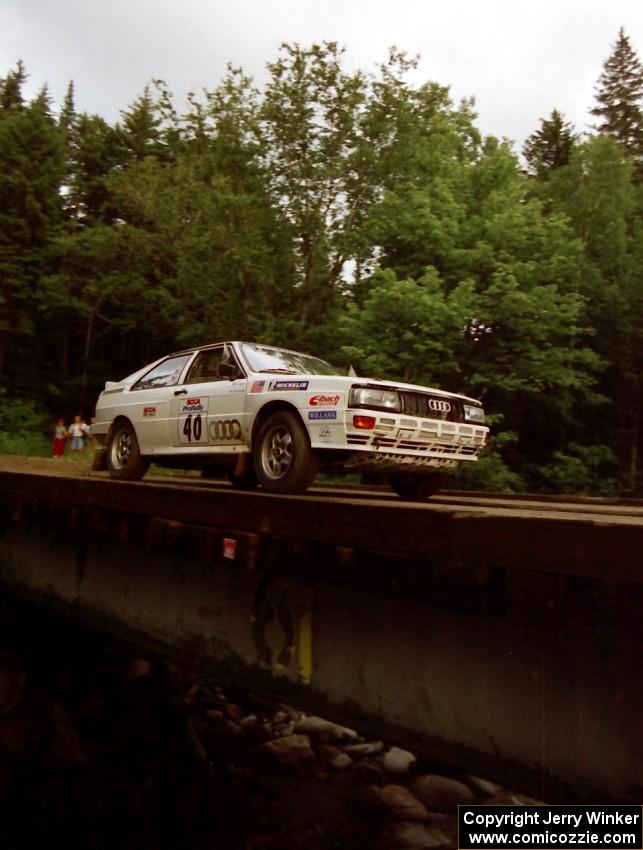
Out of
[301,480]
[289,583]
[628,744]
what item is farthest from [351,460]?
[628,744]

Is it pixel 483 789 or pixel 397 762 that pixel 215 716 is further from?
pixel 483 789

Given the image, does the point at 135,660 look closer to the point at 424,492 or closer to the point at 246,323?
the point at 424,492

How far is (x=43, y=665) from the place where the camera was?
10.2 m

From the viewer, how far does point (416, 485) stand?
7.68 metres

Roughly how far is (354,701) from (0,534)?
570 cm

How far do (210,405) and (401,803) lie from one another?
5.08 metres

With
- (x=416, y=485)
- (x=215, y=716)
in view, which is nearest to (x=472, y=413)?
(x=416, y=485)

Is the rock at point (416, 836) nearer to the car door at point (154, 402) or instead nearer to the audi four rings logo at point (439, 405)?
the audi four rings logo at point (439, 405)

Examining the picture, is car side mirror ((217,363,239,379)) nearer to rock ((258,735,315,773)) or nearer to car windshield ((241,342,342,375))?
car windshield ((241,342,342,375))

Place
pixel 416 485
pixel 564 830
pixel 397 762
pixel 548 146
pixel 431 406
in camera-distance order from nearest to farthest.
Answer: pixel 564 830 → pixel 431 406 → pixel 416 485 → pixel 397 762 → pixel 548 146

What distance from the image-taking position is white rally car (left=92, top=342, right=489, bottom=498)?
5.88 meters

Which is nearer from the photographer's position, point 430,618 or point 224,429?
point 430,618

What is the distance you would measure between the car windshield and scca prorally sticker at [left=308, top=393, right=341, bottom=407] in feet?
3.98

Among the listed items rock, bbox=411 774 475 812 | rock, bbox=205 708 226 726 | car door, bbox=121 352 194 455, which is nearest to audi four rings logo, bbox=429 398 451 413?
car door, bbox=121 352 194 455
